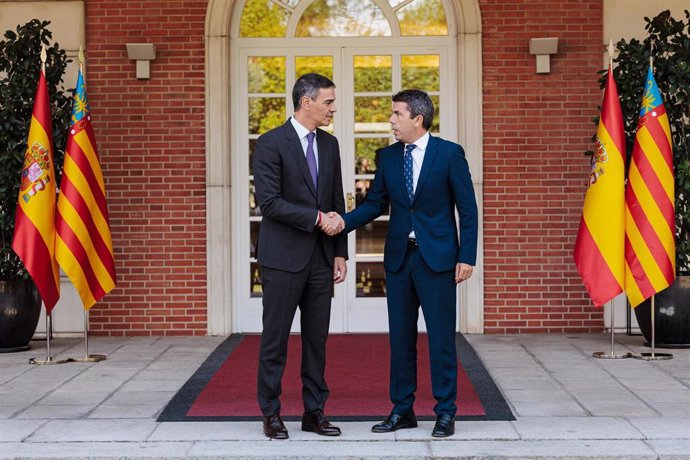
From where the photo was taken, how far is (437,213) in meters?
5.12

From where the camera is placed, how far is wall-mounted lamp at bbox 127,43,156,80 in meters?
8.68

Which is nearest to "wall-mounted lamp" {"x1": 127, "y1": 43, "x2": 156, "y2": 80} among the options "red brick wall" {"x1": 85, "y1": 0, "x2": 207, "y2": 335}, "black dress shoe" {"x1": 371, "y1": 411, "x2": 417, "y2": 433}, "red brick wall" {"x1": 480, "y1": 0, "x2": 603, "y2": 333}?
"red brick wall" {"x1": 85, "y1": 0, "x2": 207, "y2": 335}

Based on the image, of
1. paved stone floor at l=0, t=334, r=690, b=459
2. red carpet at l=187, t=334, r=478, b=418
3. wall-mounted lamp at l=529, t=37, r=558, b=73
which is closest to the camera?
paved stone floor at l=0, t=334, r=690, b=459

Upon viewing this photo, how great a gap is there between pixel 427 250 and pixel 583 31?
4350mm

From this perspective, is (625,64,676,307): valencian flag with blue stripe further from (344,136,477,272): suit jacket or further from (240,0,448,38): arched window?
(344,136,477,272): suit jacket

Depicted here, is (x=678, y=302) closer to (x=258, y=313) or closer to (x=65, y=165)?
(x=258, y=313)

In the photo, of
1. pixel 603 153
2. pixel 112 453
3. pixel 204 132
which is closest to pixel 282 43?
pixel 204 132

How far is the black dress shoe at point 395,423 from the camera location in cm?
520

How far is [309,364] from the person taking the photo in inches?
203

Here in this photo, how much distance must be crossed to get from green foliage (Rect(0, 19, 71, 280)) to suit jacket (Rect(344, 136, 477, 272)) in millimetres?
A: 3575

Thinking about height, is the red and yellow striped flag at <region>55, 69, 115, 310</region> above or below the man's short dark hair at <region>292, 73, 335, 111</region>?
below

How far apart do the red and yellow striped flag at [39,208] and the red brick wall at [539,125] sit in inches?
135

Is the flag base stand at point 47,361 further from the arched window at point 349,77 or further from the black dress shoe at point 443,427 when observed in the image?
the black dress shoe at point 443,427

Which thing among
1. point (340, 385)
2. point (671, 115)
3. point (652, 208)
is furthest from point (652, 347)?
point (340, 385)
